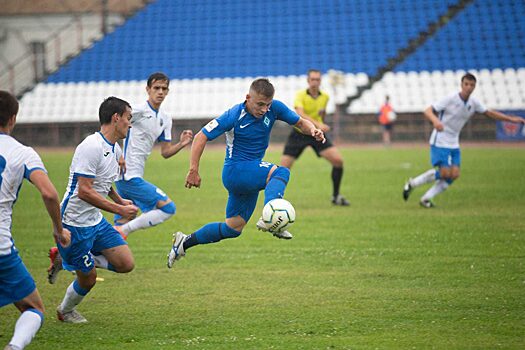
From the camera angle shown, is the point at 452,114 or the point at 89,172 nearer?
the point at 89,172

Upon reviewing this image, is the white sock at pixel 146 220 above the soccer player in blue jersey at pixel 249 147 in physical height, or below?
below

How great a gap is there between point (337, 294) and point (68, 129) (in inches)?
1194

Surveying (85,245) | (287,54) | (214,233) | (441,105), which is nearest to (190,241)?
(214,233)

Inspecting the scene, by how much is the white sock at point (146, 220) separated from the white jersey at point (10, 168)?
4963mm

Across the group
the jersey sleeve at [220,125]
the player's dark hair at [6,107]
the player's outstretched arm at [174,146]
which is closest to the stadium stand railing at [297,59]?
the player's outstretched arm at [174,146]

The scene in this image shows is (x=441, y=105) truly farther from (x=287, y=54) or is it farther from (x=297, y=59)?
(x=287, y=54)

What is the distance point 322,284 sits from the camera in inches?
344

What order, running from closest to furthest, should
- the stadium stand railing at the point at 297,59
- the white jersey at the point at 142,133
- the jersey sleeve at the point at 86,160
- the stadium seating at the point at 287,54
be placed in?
1. the jersey sleeve at the point at 86,160
2. the white jersey at the point at 142,133
3. the stadium stand railing at the point at 297,59
4. the stadium seating at the point at 287,54

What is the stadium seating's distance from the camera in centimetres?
3675

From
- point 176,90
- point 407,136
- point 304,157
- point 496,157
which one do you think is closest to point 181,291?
point 496,157

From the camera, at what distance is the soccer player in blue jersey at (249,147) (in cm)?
797

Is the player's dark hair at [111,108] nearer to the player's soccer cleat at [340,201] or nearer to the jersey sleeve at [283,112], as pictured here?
the jersey sleeve at [283,112]

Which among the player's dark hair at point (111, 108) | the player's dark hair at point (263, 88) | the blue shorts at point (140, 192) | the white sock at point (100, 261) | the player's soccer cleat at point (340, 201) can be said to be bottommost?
the player's soccer cleat at point (340, 201)

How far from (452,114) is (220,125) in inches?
316
